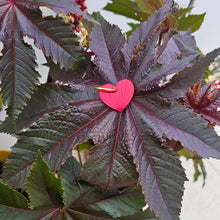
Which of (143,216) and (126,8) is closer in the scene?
(143,216)

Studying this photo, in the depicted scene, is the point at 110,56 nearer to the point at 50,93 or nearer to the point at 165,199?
the point at 50,93

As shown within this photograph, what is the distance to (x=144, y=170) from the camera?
31 centimetres

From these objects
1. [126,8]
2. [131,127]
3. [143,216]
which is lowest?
[143,216]

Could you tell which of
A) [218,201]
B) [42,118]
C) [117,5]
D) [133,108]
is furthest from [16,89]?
[218,201]

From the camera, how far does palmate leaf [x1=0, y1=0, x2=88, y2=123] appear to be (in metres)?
0.29

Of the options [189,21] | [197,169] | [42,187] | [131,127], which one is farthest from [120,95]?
[197,169]

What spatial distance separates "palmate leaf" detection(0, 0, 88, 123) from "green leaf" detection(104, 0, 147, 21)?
25 centimetres

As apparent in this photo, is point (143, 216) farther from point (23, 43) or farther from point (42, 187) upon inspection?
point (23, 43)

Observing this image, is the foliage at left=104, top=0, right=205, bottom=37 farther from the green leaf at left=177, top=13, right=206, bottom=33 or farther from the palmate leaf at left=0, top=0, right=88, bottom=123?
the palmate leaf at left=0, top=0, right=88, bottom=123

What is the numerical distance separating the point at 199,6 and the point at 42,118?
138cm

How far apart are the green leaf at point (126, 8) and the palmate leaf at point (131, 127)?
0.59 feet

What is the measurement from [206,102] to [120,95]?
0.44 ft

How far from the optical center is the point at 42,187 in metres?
0.28

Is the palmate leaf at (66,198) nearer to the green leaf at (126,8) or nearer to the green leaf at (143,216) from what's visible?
the green leaf at (143,216)
